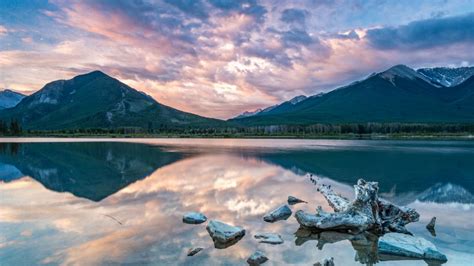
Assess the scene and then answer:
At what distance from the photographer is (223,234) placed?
42.1 feet

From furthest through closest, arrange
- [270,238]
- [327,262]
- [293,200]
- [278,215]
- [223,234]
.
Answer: [293,200]
[278,215]
[270,238]
[223,234]
[327,262]

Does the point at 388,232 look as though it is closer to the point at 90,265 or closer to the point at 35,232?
the point at 90,265

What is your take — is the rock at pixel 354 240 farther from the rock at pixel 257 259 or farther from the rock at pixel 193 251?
the rock at pixel 193 251

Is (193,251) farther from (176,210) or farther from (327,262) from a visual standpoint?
(176,210)

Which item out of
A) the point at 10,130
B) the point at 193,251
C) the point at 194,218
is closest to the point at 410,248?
the point at 193,251

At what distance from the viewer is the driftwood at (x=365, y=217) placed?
14.2 metres

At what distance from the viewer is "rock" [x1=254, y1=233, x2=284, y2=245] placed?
12.7m

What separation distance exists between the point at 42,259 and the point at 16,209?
8.53 metres

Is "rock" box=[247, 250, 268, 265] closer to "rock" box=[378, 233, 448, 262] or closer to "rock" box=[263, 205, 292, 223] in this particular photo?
"rock" box=[378, 233, 448, 262]

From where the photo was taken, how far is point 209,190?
23391mm

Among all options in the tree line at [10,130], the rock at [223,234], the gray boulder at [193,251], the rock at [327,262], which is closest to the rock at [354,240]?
the rock at [327,262]

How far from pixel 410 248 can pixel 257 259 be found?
17.9 ft

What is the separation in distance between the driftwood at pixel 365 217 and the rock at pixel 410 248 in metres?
1.80

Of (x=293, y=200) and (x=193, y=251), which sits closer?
(x=193, y=251)
